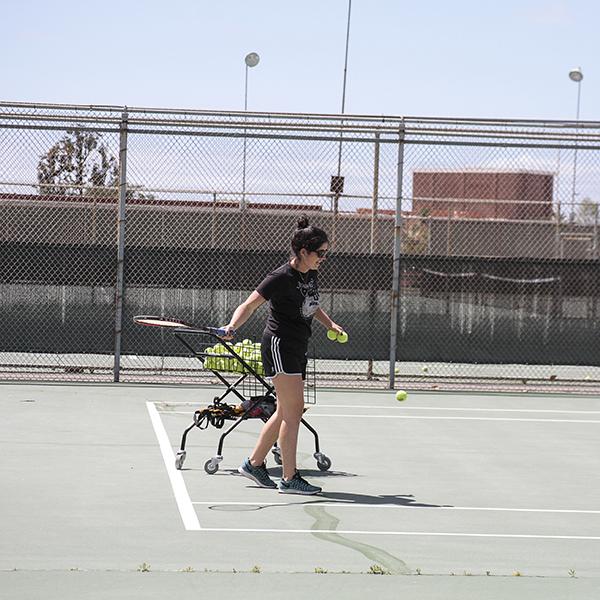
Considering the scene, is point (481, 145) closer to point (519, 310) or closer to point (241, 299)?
point (519, 310)

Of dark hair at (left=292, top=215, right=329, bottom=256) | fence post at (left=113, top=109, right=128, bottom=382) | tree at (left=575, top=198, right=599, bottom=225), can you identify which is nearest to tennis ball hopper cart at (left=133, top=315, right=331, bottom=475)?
dark hair at (left=292, top=215, right=329, bottom=256)

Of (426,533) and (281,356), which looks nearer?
(426,533)

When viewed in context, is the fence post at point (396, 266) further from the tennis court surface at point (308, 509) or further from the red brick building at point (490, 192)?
the red brick building at point (490, 192)

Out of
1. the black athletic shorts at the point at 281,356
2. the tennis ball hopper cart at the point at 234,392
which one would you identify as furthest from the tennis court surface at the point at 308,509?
the black athletic shorts at the point at 281,356

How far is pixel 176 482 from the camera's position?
828cm

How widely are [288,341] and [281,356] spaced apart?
4.7 inches

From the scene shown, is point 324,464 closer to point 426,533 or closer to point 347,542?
point 426,533

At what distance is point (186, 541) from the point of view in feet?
21.3

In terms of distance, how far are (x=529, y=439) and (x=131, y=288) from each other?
211 inches

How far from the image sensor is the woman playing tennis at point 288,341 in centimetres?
810

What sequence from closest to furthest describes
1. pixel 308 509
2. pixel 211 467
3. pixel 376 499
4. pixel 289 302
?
pixel 308 509 < pixel 376 499 < pixel 289 302 < pixel 211 467

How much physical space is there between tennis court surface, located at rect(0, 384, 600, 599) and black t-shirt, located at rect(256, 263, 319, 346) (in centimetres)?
107

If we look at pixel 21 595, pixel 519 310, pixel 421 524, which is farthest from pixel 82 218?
pixel 21 595

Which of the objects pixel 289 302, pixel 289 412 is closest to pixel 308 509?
pixel 289 412
